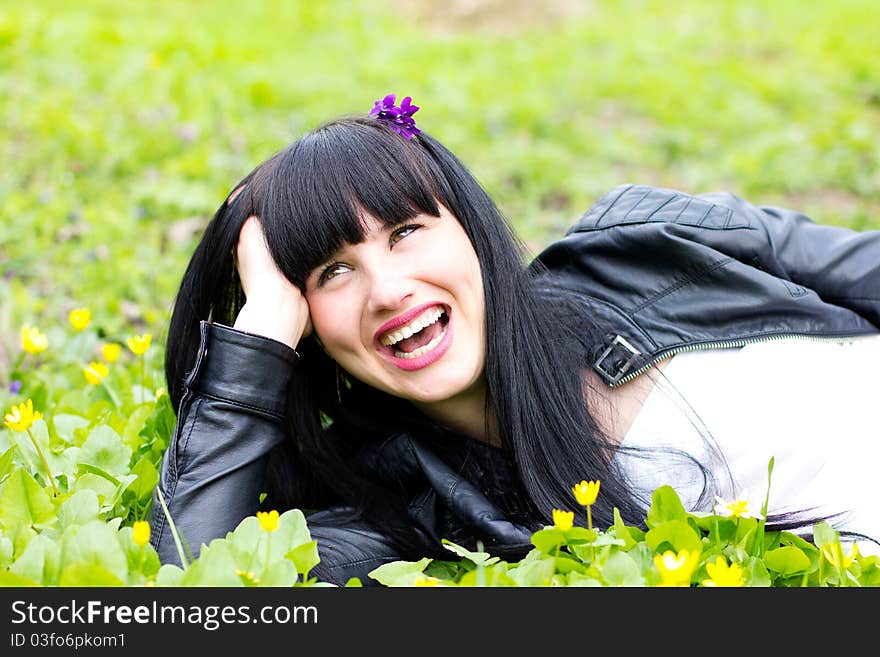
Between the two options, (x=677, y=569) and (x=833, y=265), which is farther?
(x=833, y=265)

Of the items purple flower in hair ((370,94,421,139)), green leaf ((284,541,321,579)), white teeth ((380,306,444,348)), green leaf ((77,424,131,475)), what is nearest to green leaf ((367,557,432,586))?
green leaf ((284,541,321,579))

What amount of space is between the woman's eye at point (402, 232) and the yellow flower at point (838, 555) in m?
1.00

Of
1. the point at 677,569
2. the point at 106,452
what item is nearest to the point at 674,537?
the point at 677,569

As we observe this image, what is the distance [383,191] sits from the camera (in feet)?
7.14

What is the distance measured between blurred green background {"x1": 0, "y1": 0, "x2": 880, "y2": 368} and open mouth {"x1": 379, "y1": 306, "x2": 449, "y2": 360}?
58.7 inches

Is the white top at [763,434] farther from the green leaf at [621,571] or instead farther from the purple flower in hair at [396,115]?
the purple flower in hair at [396,115]

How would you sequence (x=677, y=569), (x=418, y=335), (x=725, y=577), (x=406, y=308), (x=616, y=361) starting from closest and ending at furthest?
1. (x=677, y=569)
2. (x=725, y=577)
3. (x=406, y=308)
4. (x=418, y=335)
5. (x=616, y=361)

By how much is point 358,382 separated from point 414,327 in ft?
1.46

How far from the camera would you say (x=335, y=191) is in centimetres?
216

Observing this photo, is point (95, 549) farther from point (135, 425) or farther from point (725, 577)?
point (725, 577)

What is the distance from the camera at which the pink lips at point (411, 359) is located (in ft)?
7.02
